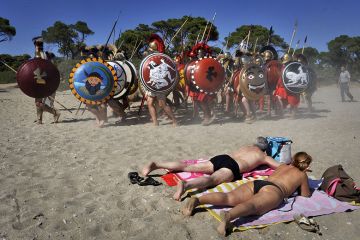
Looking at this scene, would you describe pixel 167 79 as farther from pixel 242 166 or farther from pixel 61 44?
pixel 61 44

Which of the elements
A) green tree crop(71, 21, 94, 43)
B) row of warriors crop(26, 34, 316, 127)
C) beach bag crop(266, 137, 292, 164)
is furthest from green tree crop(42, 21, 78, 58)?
beach bag crop(266, 137, 292, 164)

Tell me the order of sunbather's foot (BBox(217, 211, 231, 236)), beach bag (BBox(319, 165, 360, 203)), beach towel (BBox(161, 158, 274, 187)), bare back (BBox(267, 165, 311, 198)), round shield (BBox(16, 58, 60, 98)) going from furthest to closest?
round shield (BBox(16, 58, 60, 98)), beach towel (BBox(161, 158, 274, 187)), beach bag (BBox(319, 165, 360, 203)), bare back (BBox(267, 165, 311, 198)), sunbather's foot (BBox(217, 211, 231, 236))

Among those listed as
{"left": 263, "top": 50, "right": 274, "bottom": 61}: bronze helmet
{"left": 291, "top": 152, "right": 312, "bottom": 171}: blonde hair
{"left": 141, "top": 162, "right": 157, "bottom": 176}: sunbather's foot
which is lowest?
{"left": 141, "top": 162, "right": 157, "bottom": 176}: sunbather's foot

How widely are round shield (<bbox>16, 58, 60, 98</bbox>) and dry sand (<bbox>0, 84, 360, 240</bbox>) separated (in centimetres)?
85

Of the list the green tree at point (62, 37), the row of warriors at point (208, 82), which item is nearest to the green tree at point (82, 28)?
the green tree at point (62, 37)

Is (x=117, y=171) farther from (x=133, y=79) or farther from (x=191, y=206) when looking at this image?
(x=133, y=79)

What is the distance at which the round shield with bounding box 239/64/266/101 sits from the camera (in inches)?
307

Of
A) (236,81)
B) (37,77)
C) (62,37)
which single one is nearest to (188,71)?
(236,81)

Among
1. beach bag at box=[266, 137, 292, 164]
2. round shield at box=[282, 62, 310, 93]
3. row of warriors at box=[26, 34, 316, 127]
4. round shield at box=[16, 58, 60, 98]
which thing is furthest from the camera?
round shield at box=[282, 62, 310, 93]

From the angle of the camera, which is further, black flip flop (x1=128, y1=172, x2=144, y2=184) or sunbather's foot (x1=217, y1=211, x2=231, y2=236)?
black flip flop (x1=128, y1=172, x2=144, y2=184)

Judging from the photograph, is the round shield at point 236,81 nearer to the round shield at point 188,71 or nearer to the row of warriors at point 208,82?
the row of warriors at point 208,82

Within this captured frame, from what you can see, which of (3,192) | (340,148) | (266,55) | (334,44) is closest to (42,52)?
(3,192)

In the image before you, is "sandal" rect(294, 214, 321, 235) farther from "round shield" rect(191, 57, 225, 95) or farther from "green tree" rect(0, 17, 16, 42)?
Answer: "green tree" rect(0, 17, 16, 42)

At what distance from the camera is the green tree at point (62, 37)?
45.1 m
